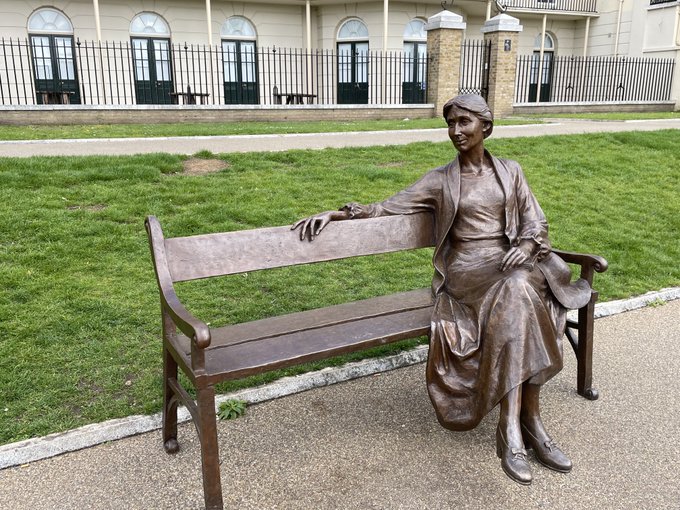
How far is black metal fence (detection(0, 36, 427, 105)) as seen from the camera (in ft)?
63.0

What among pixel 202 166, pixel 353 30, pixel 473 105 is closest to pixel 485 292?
pixel 473 105

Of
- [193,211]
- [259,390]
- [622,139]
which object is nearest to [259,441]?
[259,390]

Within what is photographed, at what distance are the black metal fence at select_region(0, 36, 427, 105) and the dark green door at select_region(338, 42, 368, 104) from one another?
0.12ft

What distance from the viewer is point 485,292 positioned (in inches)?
128

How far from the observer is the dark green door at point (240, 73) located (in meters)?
21.9

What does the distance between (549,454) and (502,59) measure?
1728 centimetres

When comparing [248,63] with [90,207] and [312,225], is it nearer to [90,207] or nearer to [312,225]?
[90,207]

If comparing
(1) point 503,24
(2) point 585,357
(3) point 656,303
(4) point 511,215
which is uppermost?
(1) point 503,24

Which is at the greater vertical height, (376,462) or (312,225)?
(312,225)

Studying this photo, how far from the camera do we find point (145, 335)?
433 cm

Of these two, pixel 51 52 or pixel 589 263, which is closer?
pixel 589 263

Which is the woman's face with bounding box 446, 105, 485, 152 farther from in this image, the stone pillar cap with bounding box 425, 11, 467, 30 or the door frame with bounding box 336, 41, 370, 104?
the door frame with bounding box 336, 41, 370, 104

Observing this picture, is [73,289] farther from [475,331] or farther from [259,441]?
[475,331]

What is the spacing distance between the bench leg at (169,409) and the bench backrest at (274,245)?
477 millimetres
